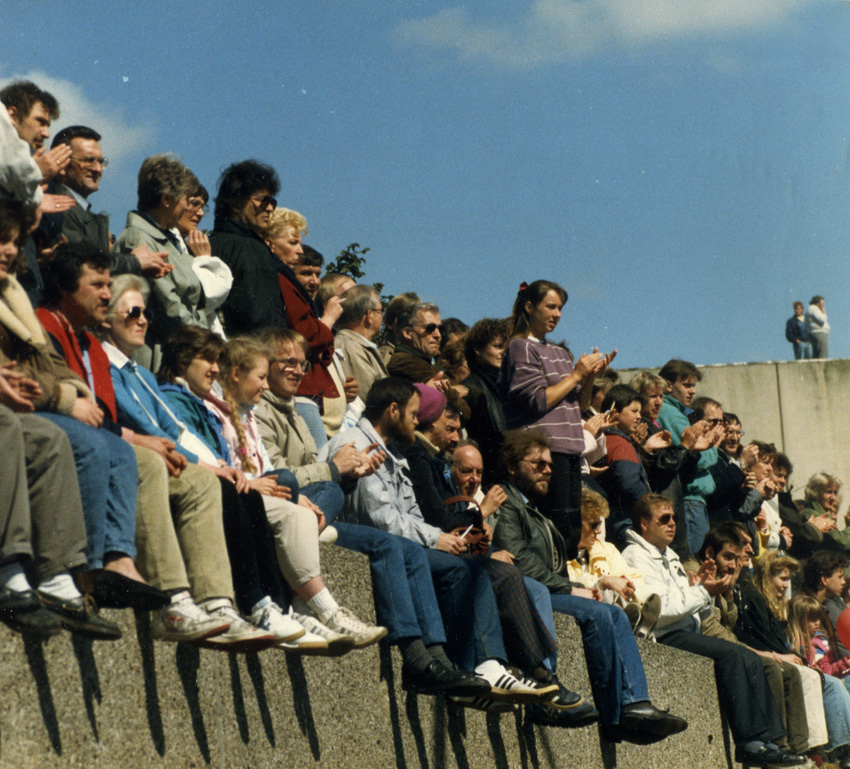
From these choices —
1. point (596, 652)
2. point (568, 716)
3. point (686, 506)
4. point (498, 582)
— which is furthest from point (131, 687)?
point (686, 506)

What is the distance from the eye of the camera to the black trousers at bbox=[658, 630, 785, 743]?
1136 cm

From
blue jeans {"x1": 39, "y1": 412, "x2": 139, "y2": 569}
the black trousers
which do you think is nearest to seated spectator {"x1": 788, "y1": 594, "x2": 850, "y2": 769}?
the black trousers

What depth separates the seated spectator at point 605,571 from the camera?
1007 centimetres

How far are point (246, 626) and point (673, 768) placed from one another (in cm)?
573

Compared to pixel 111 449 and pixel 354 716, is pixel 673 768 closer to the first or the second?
pixel 354 716

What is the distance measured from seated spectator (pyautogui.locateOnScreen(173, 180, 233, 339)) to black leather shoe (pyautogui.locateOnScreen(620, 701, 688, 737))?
3559mm

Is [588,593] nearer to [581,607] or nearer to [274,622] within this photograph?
[581,607]

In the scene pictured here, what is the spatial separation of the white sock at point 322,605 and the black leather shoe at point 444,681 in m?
0.88

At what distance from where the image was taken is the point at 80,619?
5012 mm

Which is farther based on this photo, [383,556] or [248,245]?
[248,245]

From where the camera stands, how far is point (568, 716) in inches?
336

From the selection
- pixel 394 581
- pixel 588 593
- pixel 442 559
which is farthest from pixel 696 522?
pixel 394 581

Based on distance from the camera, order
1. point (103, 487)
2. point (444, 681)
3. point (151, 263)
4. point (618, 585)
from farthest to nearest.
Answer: point (618, 585), point (444, 681), point (151, 263), point (103, 487)

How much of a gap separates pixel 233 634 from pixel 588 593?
4.50 meters
